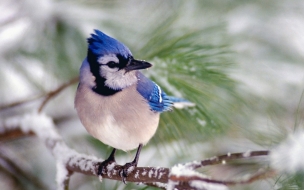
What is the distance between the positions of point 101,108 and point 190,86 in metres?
0.15

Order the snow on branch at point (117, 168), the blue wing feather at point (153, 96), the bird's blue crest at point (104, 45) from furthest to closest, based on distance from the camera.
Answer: the blue wing feather at point (153, 96) < the bird's blue crest at point (104, 45) < the snow on branch at point (117, 168)

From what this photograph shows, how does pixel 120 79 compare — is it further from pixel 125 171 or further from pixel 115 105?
pixel 125 171

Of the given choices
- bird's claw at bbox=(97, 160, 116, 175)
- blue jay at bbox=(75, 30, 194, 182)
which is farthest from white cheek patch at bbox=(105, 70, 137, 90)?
bird's claw at bbox=(97, 160, 116, 175)

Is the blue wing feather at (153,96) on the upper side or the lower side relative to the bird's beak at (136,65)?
upper

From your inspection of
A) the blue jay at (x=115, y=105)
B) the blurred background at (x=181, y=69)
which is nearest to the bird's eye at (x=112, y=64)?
the blue jay at (x=115, y=105)

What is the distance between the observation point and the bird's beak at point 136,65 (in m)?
0.61

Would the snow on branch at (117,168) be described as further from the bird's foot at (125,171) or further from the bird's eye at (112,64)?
the bird's eye at (112,64)

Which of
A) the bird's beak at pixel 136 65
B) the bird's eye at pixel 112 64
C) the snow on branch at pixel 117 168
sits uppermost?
the bird's eye at pixel 112 64

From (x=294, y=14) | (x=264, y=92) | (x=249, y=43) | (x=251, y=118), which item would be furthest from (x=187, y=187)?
(x=294, y=14)

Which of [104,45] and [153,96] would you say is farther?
[153,96]

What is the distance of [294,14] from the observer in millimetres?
1111

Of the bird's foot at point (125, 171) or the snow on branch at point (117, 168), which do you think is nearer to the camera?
the snow on branch at point (117, 168)


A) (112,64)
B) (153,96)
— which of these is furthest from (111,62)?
(153,96)

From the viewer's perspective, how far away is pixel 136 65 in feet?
2.05
